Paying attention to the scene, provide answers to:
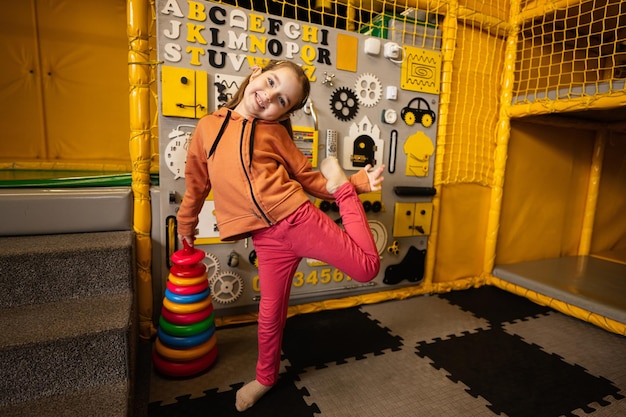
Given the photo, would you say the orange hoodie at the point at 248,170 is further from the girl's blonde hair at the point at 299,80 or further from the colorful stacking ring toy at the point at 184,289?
the colorful stacking ring toy at the point at 184,289

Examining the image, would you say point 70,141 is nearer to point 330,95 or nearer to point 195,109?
point 195,109

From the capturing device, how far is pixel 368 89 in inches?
74.5

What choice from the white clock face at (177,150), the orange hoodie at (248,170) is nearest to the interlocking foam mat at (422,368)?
the orange hoodie at (248,170)

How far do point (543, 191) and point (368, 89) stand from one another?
62.6 inches

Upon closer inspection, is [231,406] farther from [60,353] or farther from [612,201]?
[612,201]

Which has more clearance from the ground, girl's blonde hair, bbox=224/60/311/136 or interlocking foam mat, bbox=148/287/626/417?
girl's blonde hair, bbox=224/60/311/136

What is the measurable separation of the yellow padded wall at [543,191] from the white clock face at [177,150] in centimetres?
202

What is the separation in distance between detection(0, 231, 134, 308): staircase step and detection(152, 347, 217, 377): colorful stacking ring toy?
1.00 feet

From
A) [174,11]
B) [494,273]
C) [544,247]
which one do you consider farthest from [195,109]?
[544,247]

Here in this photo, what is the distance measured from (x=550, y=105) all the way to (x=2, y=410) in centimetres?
260

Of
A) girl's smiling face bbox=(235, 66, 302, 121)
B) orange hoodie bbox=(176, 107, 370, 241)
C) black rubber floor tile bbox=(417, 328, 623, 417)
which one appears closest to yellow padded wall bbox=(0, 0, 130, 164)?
orange hoodie bbox=(176, 107, 370, 241)

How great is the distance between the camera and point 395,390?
4.21 feet

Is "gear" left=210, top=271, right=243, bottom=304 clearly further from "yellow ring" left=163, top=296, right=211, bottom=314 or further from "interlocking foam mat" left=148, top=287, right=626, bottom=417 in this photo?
"yellow ring" left=163, top=296, right=211, bottom=314

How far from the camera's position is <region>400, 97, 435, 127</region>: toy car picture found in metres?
2.00
